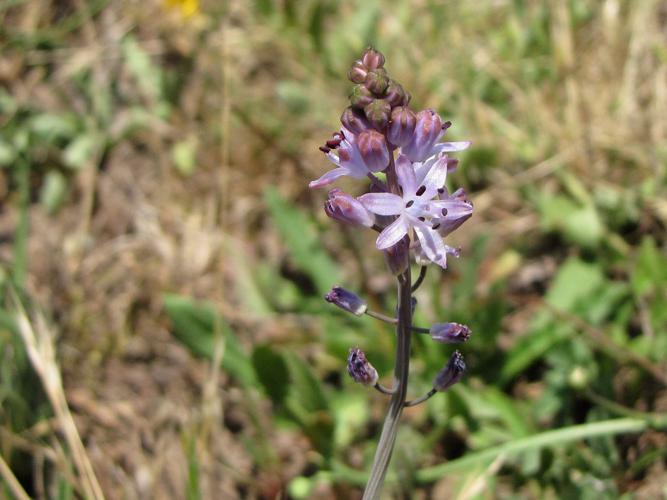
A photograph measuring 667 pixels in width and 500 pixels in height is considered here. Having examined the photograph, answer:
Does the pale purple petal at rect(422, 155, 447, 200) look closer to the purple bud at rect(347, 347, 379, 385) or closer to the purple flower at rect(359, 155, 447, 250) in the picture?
the purple flower at rect(359, 155, 447, 250)

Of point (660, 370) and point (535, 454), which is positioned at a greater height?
point (660, 370)

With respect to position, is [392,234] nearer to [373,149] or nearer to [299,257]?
[373,149]

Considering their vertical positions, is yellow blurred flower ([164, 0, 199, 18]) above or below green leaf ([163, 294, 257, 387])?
above

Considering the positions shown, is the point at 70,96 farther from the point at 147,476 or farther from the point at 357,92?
the point at 357,92

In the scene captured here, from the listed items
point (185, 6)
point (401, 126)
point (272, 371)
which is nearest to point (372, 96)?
point (401, 126)

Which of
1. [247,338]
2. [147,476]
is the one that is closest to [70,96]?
[247,338]

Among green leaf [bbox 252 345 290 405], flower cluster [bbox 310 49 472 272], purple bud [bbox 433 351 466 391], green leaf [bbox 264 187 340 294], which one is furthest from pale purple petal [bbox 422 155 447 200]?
green leaf [bbox 264 187 340 294]

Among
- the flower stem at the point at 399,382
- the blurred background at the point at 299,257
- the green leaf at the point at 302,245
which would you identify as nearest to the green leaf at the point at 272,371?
the blurred background at the point at 299,257
